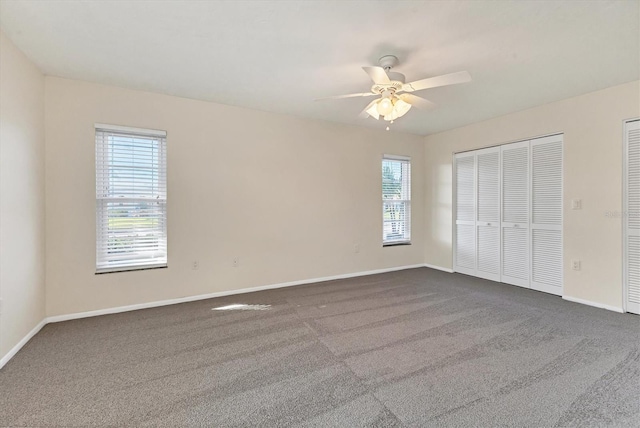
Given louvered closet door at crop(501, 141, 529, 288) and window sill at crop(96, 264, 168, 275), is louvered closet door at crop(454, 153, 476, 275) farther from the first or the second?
window sill at crop(96, 264, 168, 275)

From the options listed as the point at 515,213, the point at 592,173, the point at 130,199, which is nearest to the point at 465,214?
the point at 515,213

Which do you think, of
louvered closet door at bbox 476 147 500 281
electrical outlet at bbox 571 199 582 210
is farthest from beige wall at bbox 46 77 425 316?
electrical outlet at bbox 571 199 582 210

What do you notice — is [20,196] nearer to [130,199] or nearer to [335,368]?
[130,199]

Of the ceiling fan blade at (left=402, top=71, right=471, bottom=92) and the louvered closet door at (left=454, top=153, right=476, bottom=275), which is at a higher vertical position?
the ceiling fan blade at (left=402, top=71, right=471, bottom=92)

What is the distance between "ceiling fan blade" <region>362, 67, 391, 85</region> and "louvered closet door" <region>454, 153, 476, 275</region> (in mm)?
3111

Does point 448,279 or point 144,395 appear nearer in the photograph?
point 144,395

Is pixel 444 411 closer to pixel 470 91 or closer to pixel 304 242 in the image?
pixel 304 242

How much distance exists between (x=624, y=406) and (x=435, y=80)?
7.92ft

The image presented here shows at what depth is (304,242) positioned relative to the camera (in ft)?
13.9

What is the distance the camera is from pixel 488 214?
442 cm

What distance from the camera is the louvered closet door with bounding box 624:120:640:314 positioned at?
2957mm

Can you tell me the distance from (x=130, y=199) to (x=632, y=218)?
563 cm

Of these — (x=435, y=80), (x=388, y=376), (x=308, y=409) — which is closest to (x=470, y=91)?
(x=435, y=80)

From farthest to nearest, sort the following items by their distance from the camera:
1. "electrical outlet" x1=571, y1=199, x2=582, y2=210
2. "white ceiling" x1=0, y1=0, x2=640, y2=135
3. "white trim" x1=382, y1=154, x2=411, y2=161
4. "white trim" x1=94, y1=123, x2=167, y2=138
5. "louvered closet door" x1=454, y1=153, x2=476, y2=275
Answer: "white trim" x1=382, y1=154, x2=411, y2=161, "louvered closet door" x1=454, y1=153, x2=476, y2=275, "electrical outlet" x1=571, y1=199, x2=582, y2=210, "white trim" x1=94, y1=123, x2=167, y2=138, "white ceiling" x1=0, y1=0, x2=640, y2=135
